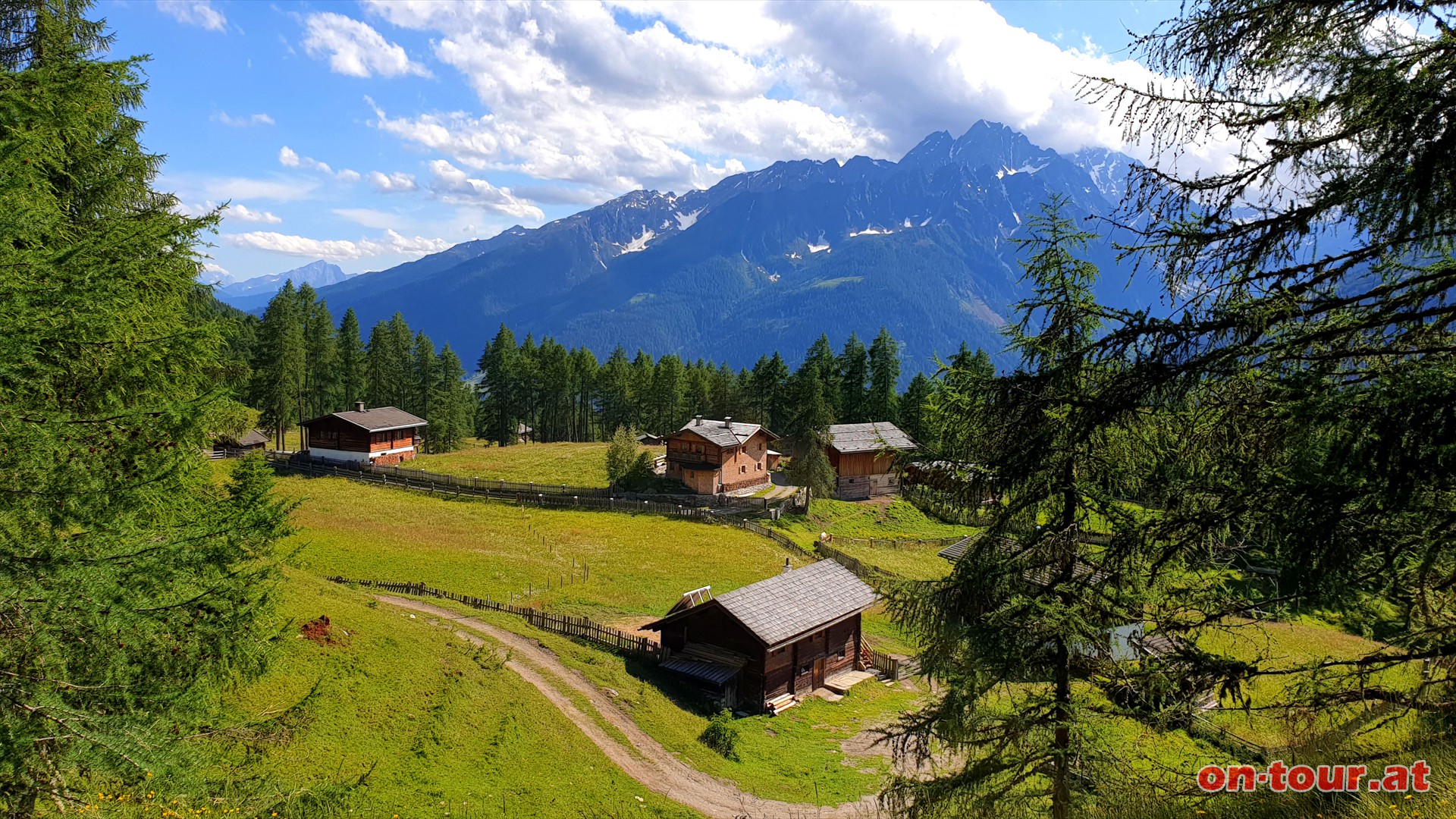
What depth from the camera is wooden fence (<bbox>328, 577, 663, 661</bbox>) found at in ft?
93.1

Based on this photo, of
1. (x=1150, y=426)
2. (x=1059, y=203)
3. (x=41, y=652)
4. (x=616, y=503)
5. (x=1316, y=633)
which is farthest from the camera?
(x=616, y=503)

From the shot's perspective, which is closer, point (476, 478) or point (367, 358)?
point (476, 478)

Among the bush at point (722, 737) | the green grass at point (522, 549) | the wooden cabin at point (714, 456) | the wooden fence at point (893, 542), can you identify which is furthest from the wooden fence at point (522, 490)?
the bush at point (722, 737)

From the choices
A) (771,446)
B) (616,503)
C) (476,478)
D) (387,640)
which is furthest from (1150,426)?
(771,446)

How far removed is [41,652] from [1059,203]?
13.1 meters

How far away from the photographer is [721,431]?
63.2 m

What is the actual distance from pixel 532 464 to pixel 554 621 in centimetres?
4092

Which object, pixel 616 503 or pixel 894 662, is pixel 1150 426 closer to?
pixel 894 662

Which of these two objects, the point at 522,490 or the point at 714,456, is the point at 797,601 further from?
the point at 522,490

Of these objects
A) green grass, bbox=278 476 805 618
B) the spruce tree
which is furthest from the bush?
the spruce tree

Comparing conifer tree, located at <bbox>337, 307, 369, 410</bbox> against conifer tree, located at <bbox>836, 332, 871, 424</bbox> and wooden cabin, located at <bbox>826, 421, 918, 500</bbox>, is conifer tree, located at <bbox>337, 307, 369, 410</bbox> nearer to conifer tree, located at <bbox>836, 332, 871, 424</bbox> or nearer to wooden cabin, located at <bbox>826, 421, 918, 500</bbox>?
conifer tree, located at <bbox>836, 332, 871, 424</bbox>

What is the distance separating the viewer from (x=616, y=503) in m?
55.0

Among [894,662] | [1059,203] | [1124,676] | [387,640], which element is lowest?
[894,662]

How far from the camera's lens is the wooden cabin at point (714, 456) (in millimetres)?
61219
